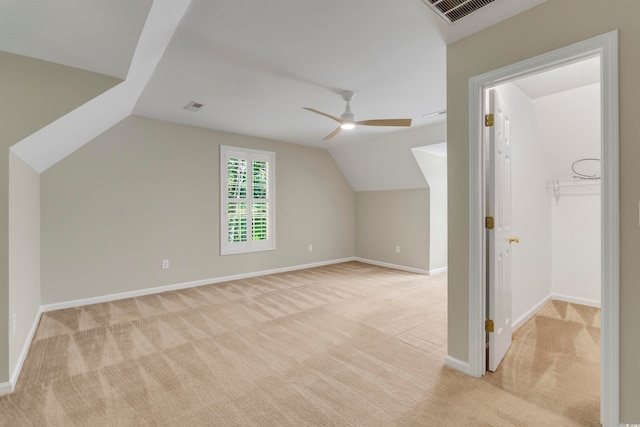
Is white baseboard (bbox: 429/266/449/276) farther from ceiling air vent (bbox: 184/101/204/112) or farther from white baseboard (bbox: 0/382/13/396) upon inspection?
white baseboard (bbox: 0/382/13/396)

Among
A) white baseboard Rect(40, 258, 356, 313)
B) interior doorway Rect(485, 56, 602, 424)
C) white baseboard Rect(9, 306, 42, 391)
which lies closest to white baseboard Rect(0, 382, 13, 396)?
white baseboard Rect(9, 306, 42, 391)

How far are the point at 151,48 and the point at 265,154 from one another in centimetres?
326

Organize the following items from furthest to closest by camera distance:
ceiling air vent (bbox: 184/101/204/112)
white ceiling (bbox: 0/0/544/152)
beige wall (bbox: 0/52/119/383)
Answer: ceiling air vent (bbox: 184/101/204/112) → beige wall (bbox: 0/52/119/383) → white ceiling (bbox: 0/0/544/152)

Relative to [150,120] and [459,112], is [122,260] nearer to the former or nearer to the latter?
[150,120]

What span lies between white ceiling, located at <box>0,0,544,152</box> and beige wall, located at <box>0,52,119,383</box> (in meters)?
0.09

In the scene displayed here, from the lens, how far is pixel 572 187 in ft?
12.0

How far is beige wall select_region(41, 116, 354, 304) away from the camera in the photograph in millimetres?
3629

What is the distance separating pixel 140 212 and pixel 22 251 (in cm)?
173

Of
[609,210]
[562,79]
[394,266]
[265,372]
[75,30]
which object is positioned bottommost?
[265,372]

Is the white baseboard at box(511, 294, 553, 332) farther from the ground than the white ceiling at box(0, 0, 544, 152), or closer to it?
closer to it

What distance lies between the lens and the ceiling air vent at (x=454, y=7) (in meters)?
1.84

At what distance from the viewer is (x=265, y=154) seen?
213 inches

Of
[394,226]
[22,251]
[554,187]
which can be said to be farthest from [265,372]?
[394,226]

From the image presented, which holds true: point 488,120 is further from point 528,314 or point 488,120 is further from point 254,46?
point 528,314
